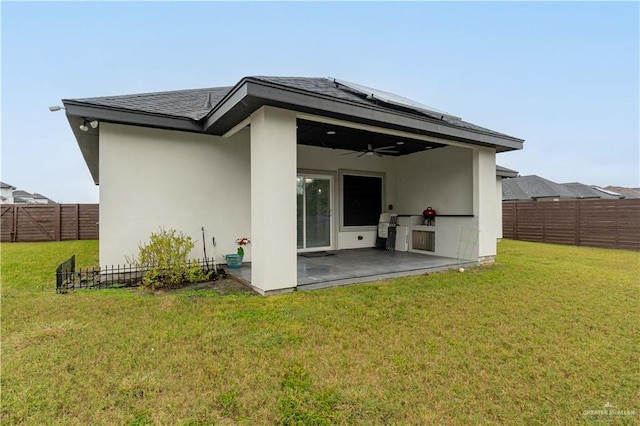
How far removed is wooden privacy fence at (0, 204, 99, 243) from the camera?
12.6 meters

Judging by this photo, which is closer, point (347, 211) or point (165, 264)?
point (165, 264)

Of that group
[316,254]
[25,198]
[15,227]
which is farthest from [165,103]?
[25,198]

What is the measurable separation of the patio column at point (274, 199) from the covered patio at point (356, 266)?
21.3 inches

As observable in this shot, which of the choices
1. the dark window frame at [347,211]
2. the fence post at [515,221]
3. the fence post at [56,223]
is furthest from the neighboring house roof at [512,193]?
the fence post at [56,223]

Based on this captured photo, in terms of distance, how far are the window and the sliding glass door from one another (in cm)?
53

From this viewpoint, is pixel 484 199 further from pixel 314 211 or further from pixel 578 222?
pixel 578 222

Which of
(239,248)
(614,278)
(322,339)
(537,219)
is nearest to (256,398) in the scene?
(322,339)

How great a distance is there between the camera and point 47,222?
42.4 ft

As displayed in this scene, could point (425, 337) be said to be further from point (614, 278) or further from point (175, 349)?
point (614, 278)

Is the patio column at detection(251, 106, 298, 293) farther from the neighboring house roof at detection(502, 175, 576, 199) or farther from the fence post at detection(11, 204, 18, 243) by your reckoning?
the neighboring house roof at detection(502, 175, 576, 199)

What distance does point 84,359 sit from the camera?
2.60 m

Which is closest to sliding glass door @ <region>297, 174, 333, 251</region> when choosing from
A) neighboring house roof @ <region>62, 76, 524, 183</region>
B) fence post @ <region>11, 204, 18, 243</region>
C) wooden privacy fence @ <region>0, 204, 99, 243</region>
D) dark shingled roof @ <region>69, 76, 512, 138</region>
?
neighboring house roof @ <region>62, 76, 524, 183</region>

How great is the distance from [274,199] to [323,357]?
2491 millimetres

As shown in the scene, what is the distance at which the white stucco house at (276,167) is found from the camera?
4551 millimetres
